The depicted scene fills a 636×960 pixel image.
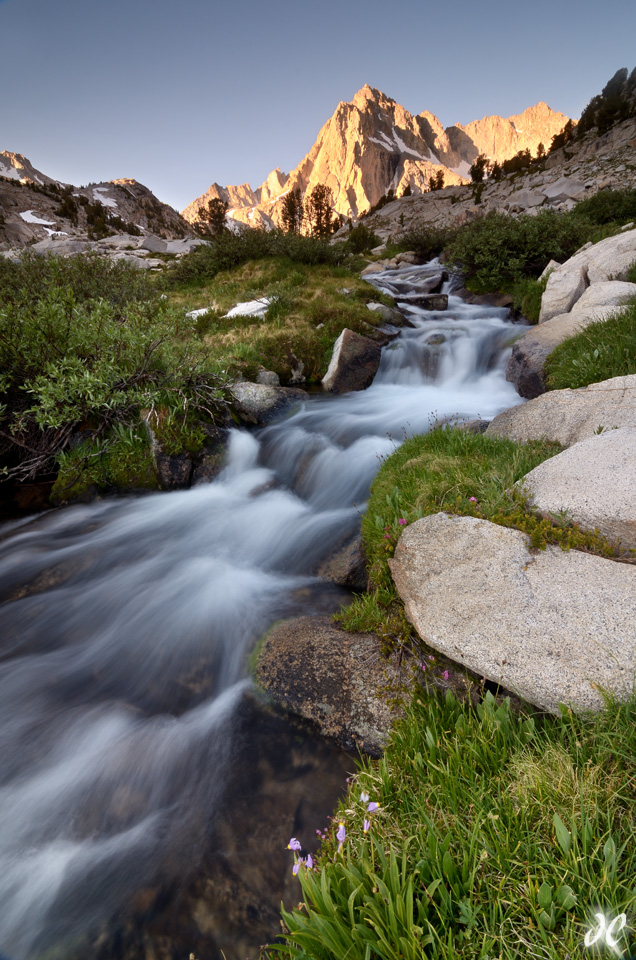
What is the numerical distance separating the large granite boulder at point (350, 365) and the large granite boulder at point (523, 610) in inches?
331

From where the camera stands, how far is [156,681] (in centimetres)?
463

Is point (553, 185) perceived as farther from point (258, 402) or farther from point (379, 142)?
point (379, 142)

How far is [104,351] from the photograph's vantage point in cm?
730

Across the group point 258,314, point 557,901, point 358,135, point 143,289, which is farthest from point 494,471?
point 358,135

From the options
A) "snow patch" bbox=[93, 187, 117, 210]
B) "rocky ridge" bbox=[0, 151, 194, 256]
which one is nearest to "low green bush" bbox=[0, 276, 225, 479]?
"rocky ridge" bbox=[0, 151, 194, 256]

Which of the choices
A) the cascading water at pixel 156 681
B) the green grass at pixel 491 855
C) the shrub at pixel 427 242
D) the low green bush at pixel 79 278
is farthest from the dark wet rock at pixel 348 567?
the shrub at pixel 427 242

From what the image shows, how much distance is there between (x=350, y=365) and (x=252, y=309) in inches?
177

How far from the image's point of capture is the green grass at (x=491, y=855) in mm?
1554

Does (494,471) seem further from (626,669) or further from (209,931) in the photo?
(209,931)

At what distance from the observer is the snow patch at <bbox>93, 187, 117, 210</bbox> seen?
Result: 92.6 meters

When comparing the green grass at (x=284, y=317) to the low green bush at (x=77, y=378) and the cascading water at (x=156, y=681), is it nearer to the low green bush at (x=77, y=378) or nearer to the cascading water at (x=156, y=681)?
the low green bush at (x=77, y=378)

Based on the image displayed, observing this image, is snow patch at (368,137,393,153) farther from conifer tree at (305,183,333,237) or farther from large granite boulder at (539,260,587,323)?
large granite boulder at (539,260,587,323)

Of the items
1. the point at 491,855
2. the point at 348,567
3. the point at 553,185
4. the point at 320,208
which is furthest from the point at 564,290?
the point at 320,208

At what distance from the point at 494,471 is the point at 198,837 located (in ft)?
Answer: 13.6
